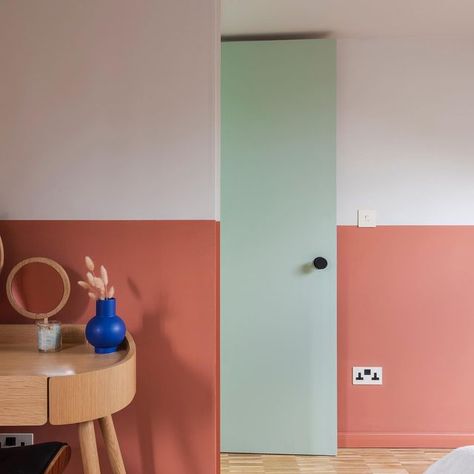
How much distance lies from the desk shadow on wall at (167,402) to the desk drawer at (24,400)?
1.76 feet

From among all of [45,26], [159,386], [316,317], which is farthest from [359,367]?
[45,26]

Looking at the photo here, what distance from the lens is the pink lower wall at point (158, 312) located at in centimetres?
192

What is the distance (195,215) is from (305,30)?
1326 mm

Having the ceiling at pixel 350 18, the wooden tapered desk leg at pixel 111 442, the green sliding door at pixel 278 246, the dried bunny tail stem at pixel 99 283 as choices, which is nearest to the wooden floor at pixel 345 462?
the green sliding door at pixel 278 246

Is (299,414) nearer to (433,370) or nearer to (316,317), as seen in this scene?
(316,317)

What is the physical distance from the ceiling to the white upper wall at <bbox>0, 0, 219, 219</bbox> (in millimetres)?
611

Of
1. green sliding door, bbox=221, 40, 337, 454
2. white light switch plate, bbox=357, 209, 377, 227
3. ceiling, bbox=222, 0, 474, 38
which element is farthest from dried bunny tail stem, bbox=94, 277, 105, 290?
white light switch plate, bbox=357, 209, 377, 227

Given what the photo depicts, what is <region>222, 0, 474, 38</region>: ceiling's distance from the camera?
2373 mm

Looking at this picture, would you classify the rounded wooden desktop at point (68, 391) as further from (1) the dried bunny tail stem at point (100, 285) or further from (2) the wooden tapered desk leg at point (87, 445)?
(1) the dried bunny tail stem at point (100, 285)

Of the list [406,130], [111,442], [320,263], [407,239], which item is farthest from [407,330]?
[111,442]

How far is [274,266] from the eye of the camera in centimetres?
268

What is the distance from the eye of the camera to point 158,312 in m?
1.93

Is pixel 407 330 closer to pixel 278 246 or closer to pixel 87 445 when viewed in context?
pixel 278 246

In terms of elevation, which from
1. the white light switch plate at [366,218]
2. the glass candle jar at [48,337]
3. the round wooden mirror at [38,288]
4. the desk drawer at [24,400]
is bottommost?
the desk drawer at [24,400]
